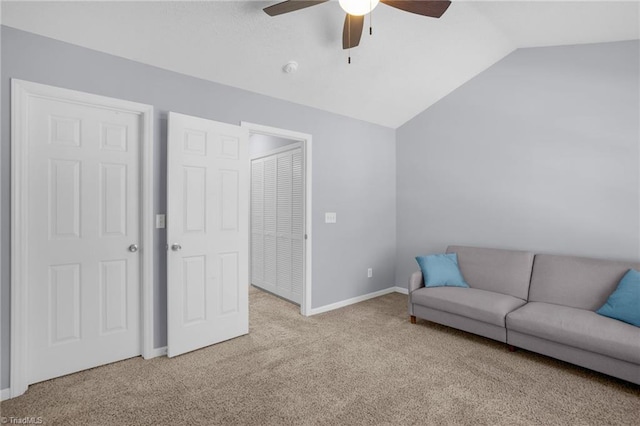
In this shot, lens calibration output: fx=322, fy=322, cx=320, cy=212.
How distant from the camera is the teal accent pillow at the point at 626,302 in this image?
7.91 feet

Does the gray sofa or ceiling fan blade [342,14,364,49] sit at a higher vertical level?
ceiling fan blade [342,14,364,49]

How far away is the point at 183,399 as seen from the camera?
7.00ft

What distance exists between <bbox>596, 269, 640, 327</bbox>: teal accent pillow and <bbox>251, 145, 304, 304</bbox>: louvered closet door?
9.37 ft

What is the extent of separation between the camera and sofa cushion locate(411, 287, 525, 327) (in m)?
2.86

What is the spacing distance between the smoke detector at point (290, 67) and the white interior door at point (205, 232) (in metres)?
0.70

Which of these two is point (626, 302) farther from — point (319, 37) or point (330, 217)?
point (319, 37)

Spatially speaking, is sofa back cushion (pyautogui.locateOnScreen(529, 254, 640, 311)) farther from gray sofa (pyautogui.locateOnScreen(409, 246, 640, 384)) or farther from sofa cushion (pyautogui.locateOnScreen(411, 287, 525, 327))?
sofa cushion (pyautogui.locateOnScreen(411, 287, 525, 327))

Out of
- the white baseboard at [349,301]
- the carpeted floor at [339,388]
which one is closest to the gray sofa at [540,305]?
the carpeted floor at [339,388]

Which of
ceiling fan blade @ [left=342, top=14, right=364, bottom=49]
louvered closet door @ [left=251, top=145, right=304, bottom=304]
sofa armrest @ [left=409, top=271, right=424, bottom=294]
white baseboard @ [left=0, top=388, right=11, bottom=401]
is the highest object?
ceiling fan blade @ [left=342, top=14, right=364, bottom=49]

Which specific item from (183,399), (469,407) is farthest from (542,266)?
(183,399)

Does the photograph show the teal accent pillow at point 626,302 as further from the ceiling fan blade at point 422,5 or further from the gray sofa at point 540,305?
the ceiling fan blade at point 422,5

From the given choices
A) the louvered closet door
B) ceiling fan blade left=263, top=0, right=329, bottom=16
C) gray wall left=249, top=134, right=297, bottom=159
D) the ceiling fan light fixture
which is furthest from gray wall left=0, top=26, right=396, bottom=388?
the ceiling fan light fixture

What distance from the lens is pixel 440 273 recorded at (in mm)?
3523

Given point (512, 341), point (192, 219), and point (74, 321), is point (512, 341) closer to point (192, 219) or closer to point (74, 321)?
point (192, 219)
